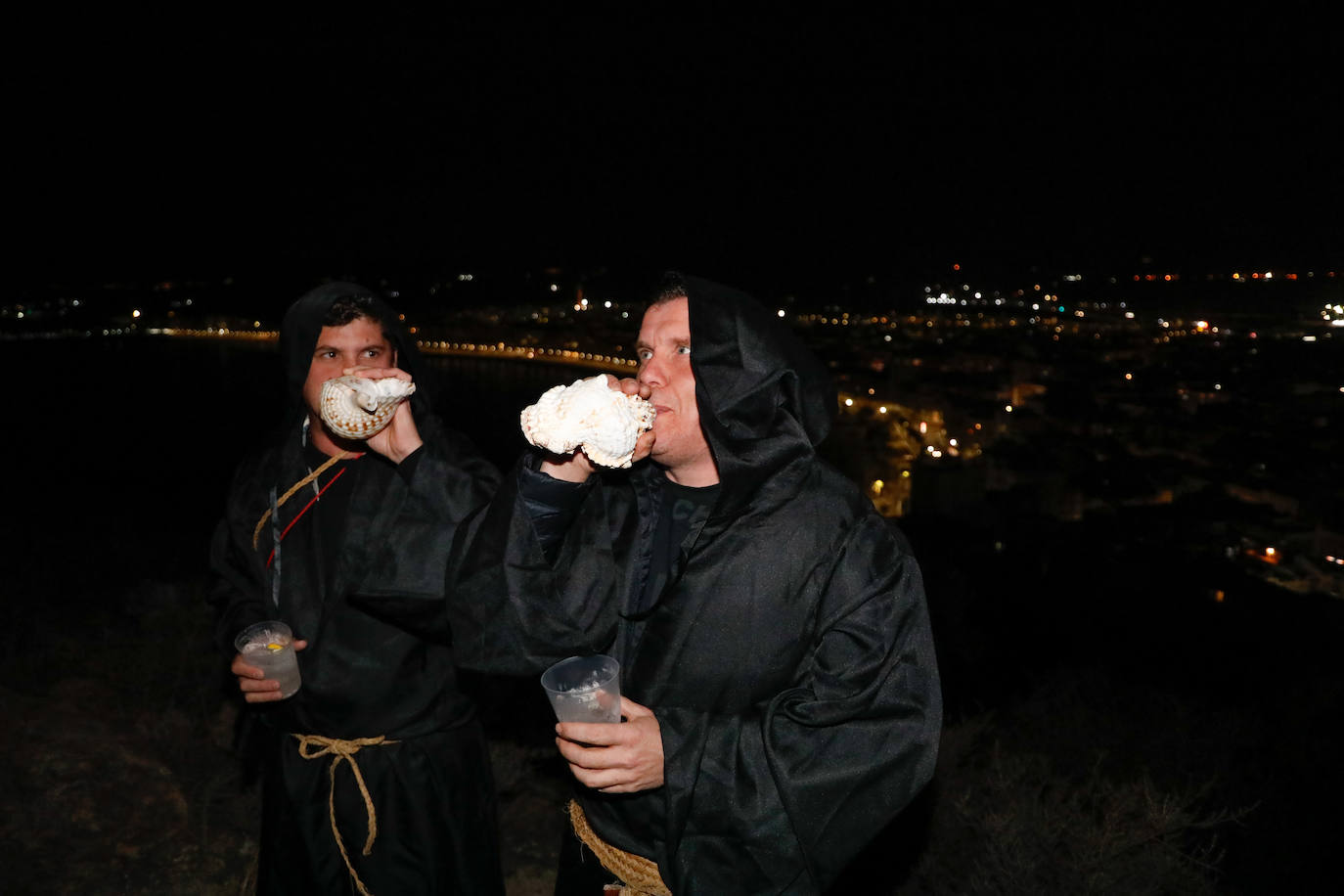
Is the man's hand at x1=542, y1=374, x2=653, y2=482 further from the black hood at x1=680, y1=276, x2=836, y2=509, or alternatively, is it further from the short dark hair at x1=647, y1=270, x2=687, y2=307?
the short dark hair at x1=647, y1=270, x2=687, y2=307

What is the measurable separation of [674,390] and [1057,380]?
40.7 m

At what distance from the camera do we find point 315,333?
9.41 ft

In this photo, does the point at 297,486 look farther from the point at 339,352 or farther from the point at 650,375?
the point at 650,375

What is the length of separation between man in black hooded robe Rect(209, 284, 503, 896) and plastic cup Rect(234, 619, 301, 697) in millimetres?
31

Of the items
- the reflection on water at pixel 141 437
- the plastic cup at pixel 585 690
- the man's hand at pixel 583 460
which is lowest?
the reflection on water at pixel 141 437

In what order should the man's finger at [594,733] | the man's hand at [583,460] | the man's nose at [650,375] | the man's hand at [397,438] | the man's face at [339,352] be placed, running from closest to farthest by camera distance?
the man's finger at [594,733]
the man's hand at [583,460]
the man's nose at [650,375]
the man's hand at [397,438]
the man's face at [339,352]

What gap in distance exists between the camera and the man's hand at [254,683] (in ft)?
8.24

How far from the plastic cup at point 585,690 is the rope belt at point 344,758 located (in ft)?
3.80

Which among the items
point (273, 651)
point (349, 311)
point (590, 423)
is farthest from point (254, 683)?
point (590, 423)

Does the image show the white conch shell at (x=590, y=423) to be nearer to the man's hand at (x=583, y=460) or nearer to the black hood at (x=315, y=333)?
the man's hand at (x=583, y=460)

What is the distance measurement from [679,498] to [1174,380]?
38.5 meters

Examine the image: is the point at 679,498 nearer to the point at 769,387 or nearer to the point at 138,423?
the point at 769,387

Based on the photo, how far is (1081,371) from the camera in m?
37.8

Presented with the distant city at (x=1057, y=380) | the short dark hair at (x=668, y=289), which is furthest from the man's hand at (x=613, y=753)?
the distant city at (x=1057, y=380)
